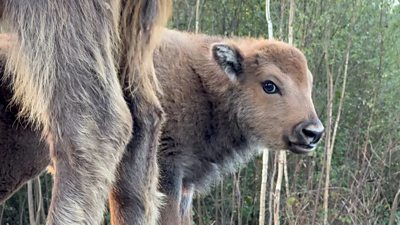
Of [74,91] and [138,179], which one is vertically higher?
[74,91]

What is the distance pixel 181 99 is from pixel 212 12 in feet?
35.3

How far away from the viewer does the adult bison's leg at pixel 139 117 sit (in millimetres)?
3205

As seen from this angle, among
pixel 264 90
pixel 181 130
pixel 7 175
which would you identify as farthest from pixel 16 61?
pixel 264 90

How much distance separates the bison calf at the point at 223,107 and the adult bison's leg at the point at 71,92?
3.10m

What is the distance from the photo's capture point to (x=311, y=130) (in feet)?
20.4

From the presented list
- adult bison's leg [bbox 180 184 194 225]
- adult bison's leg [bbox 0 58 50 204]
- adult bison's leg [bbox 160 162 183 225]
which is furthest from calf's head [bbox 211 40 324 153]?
adult bison's leg [bbox 0 58 50 204]

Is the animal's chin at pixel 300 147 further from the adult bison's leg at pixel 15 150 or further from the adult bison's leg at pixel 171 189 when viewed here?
the adult bison's leg at pixel 15 150

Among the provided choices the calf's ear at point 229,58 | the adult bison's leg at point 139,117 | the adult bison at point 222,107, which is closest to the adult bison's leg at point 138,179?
the adult bison's leg at point 139,117

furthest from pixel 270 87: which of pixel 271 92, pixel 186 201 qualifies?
pixel 186 201

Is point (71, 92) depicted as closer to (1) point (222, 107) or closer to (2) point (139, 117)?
(2) point (139, 117)

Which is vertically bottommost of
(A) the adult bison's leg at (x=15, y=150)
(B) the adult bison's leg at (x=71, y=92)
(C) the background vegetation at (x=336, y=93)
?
(C) the background vegetation at (x=336, y=93)

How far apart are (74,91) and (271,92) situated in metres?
3.89

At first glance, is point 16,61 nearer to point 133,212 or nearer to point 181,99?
point 133,212

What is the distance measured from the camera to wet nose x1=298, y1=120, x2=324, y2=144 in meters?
6.20
